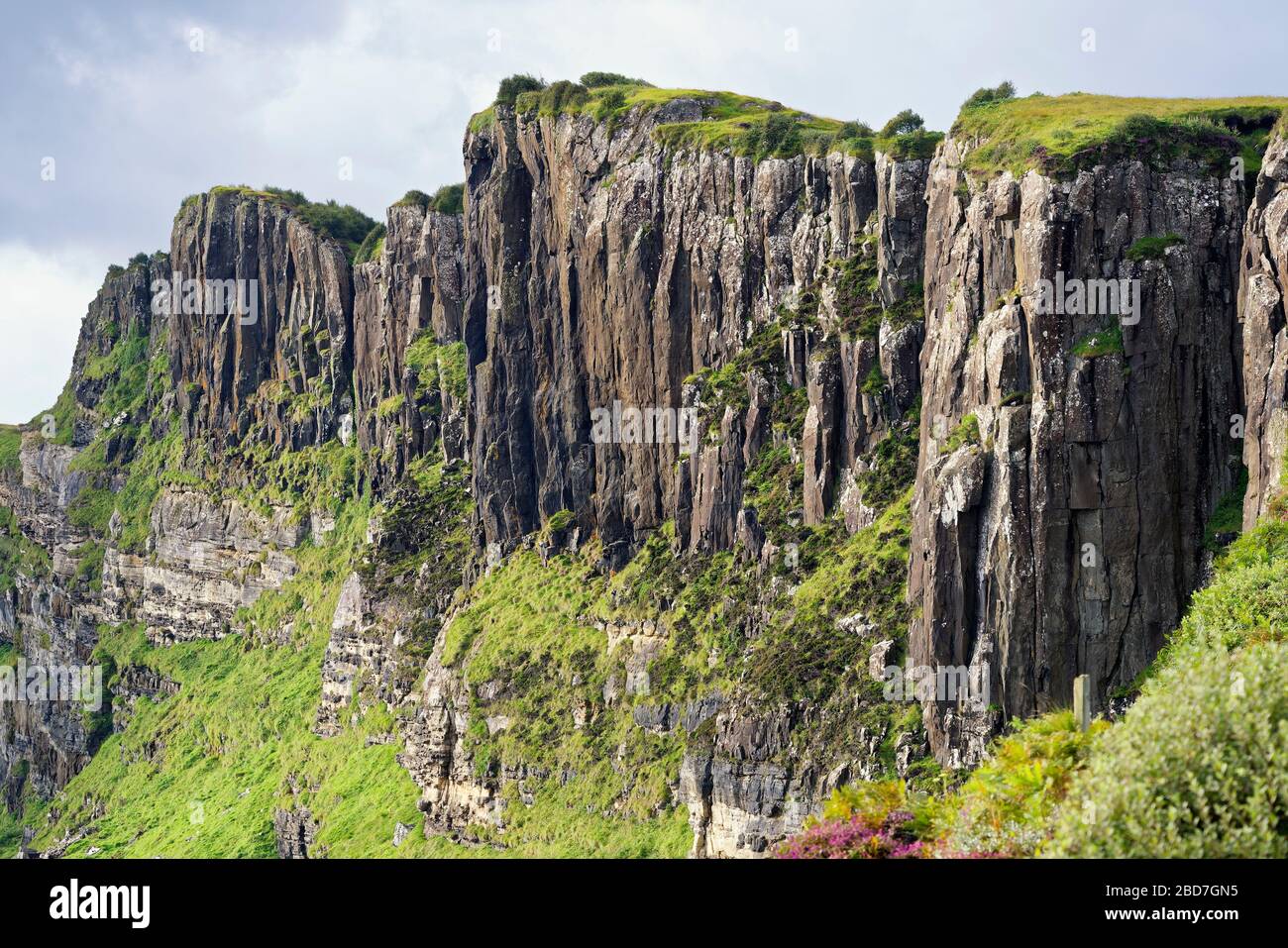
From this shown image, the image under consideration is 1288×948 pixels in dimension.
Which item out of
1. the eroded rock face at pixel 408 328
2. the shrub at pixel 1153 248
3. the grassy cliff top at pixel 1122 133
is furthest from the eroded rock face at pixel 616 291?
the shrub at pixel 1153 248

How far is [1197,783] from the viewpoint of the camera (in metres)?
32.9

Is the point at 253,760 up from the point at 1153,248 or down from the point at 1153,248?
down

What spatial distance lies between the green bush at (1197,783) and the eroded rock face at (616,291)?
7398 cm

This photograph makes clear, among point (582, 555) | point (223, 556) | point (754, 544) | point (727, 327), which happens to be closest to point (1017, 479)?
point (754, 544)

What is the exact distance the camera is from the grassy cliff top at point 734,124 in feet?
344

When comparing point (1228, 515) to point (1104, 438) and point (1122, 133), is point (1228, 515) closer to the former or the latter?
point (1104, 438)

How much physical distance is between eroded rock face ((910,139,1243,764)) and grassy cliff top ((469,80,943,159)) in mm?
26741

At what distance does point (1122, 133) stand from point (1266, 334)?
43.4 feet

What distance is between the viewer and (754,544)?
4269 inches

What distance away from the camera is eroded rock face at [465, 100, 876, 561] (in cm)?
11206

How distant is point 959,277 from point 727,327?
36.0m

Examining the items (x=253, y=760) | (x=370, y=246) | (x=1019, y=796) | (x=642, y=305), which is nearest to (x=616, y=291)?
(x=642, y=305)

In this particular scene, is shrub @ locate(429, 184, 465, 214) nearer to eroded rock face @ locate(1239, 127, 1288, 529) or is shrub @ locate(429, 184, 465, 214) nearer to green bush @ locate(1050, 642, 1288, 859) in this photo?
eroded rock face @ locate(1239, 127, 1288, 529)
